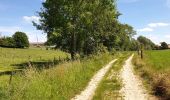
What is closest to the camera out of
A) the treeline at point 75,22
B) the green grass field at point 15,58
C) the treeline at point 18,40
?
the treeline at point 75,22

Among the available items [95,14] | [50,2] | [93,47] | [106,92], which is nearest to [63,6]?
[50,2]

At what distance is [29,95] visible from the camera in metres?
14.3

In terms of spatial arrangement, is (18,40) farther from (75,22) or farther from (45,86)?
(45,86)

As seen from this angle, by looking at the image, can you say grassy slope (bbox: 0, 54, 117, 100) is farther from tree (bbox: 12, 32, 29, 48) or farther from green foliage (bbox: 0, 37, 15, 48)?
tree (bbox: 12, 32, 29, 48)

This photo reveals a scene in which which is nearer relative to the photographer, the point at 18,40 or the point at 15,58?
the point at 15,58

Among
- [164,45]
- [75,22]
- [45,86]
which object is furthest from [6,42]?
[45,86]

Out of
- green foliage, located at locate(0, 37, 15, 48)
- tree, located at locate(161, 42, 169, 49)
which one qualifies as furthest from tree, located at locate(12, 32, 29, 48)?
tree, located at locate(161, 42, 169, 49)

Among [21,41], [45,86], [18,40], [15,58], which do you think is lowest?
[15,58]

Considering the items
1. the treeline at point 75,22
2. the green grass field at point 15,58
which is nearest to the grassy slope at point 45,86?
the treeline at point 75,22

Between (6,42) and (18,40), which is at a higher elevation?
(18,40)

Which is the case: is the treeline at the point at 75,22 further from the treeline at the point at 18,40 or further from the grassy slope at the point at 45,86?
the treeline at the point at 18,40

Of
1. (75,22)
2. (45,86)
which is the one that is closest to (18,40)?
(75,22)

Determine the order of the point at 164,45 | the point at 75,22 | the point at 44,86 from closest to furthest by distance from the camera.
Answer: the point at 44,86
the point at 75,22
the point at 164,45

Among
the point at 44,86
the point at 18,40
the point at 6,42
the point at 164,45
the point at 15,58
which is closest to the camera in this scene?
the point at 44,86
